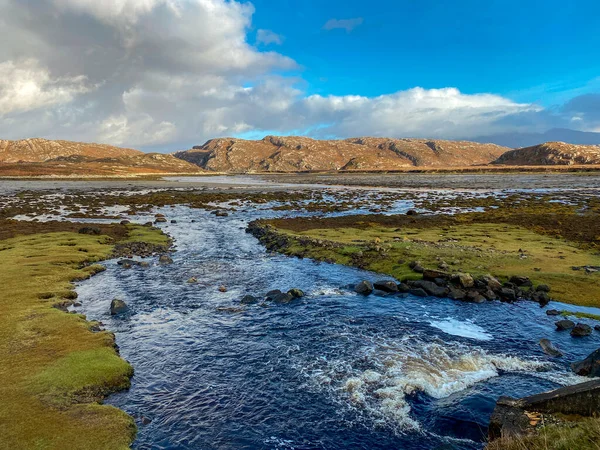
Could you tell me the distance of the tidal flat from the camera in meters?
13.7

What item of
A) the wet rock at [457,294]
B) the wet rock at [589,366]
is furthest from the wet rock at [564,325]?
the wet rock at [457,294]

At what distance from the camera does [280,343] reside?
67.5ft

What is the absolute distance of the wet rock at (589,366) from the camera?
1617cm

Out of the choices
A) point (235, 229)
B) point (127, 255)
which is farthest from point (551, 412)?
point (235, 229)

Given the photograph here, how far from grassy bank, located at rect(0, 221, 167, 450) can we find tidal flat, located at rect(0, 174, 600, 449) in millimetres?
76

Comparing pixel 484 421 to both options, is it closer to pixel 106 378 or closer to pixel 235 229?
pixel 106 378

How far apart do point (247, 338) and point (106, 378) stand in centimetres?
729

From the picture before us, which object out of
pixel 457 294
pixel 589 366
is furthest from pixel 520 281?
pixel 589 366

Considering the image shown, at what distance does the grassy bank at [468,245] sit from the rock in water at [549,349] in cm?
800

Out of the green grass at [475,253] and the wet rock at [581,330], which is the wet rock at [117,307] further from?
the wet rock at [581,330]

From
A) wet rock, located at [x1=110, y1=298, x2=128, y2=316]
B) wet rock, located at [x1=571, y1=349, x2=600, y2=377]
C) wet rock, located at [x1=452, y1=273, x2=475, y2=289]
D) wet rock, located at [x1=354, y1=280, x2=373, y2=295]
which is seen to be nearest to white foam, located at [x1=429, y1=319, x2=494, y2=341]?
wet rock, located at [x1=571, y1=349, x2=600, y2=377]

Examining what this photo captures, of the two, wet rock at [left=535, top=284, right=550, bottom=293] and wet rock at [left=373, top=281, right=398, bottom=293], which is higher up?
wet rock at [left=535, top=284, right=550, bottom=293]

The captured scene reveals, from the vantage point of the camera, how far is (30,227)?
182 ft

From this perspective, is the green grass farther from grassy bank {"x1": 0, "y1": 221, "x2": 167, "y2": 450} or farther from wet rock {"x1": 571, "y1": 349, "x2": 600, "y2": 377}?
grassy bank {"x1": 0, "y1": 221, "x2": 167, "y2": 450}
